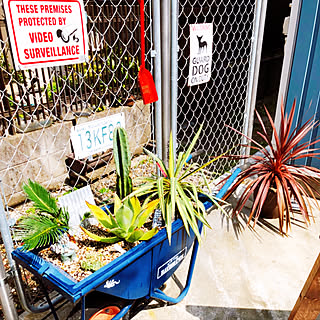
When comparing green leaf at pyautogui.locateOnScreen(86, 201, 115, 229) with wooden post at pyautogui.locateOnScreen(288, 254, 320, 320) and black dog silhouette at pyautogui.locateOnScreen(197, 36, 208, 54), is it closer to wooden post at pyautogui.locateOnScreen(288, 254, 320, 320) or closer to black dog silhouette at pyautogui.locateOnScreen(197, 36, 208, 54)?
wooden post at pyautogui.locateOnScreen(288, 254, 320, 320)

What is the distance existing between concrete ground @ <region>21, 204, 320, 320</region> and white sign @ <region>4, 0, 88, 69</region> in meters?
1.41

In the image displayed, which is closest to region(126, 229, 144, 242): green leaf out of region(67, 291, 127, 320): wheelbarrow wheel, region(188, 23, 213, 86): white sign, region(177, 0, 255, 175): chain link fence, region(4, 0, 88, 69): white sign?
region(67, 291, 127, 320): wheelbarrow wheel

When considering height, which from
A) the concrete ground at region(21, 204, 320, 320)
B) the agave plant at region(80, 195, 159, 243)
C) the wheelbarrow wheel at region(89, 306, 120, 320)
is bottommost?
the concrete ground at region(21, 204, 320, 320)

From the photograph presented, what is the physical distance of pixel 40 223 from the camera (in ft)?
4.26

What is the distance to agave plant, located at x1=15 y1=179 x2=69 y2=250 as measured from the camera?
125 cm

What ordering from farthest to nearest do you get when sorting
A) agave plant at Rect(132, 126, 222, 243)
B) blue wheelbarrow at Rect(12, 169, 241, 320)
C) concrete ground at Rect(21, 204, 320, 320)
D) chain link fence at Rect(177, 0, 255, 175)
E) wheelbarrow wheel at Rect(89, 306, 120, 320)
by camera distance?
chain link fence at Rect(177, 0, 255, 175), concrete ground at Rect(21, 204, 320, 320), agave plant at Rect(132, 126, 222, 243), wheelbarrow wheel at Rect(89, 306, 120, 320), blue wheelbarrow at Rect(12, 169, 241, 320)

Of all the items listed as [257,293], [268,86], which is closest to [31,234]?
A: [257,293]

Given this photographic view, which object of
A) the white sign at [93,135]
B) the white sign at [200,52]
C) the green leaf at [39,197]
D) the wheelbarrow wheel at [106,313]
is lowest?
the wheelbarrow wheel at [106,313]

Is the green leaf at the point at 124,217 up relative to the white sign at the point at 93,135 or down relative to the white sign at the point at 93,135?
down

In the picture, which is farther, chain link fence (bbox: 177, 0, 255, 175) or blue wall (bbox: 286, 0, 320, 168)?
chain link fence (bbox: 177, 0, 255, 175)

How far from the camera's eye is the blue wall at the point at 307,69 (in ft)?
8.86

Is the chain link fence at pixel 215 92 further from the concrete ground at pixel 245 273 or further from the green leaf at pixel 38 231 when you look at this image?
the green leaf at pixel 38 231

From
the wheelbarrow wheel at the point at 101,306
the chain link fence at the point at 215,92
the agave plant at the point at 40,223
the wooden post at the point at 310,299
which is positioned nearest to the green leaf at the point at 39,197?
the agave plant at the point at 40,223

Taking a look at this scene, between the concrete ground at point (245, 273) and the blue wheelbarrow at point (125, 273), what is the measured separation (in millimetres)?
214
